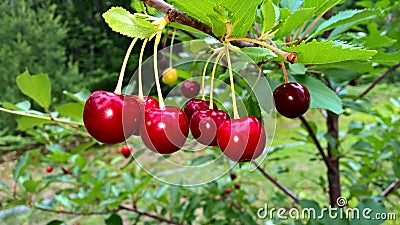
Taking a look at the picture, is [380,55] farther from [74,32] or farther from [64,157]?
[74,32]

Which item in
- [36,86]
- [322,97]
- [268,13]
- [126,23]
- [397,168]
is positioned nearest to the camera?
[126,23]

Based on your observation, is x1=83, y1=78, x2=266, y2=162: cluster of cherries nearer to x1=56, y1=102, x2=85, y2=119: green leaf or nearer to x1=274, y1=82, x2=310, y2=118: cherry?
x1=274, y1=82, x2=310, y2=118: cherry

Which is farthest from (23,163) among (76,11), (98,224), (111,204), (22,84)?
(76,11)

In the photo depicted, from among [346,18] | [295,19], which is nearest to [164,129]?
[295,19]

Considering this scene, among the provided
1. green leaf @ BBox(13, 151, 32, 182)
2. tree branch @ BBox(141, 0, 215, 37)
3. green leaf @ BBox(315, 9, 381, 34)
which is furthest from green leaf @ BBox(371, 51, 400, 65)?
green leaf @ BBox(13, 151, 32, 182)

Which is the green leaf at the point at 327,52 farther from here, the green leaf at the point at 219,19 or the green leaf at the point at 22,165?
the green leaf at the point at 22,165

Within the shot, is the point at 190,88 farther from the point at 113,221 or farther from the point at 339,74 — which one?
the point at 113,221
